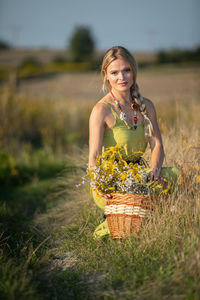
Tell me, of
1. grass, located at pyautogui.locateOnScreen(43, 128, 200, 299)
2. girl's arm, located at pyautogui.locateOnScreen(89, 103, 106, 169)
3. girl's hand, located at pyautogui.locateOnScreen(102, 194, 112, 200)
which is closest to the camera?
grass, located at pyautogui.locateOnScreen(43, 128, 200, 299)

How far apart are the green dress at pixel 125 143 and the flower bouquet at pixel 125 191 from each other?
20 cm

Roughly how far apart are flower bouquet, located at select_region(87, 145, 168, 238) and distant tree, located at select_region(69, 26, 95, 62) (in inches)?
1884

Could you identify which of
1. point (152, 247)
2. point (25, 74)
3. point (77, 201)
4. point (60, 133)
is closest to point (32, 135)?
point (60, 133)

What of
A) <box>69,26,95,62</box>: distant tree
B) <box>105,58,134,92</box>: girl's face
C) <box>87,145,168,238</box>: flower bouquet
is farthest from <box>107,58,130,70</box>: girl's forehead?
<box>69,26,95,62</box>: distant tree

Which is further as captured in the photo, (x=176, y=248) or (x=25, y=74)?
(x=25, y=74)

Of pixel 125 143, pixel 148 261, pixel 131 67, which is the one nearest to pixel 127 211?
pixel 148 261

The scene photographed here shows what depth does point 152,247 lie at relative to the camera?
7.07 ft

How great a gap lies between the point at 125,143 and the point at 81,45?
5229cm

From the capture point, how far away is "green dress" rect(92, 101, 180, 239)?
99.4 inches

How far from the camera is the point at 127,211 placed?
86.6 inches

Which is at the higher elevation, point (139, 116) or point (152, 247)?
point (139, 116)

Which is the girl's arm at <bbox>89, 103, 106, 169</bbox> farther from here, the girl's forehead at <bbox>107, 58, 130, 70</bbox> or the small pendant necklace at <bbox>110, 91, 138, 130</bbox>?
the girl's forehead at <bbox>107, 58, 130, 70</bbox>

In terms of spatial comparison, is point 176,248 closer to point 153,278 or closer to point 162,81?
point 153,278

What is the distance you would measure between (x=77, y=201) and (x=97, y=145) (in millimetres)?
1216
